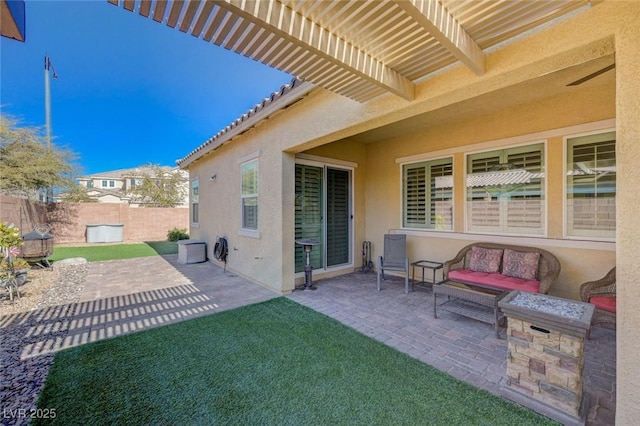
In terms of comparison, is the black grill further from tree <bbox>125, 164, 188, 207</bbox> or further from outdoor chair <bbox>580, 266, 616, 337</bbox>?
tree <bbox>125, 164, 188, 207</bbox>

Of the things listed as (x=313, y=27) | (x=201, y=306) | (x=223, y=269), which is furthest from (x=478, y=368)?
(x=223, y=269)

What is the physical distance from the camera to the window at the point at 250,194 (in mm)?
6597

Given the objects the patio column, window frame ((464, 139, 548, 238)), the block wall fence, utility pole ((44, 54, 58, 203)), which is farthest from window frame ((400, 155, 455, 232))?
utility pole ((44, 54, 58, 203))

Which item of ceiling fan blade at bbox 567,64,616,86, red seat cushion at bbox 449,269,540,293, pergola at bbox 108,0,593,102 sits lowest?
red seat cushion at bbox 449,269,540,293

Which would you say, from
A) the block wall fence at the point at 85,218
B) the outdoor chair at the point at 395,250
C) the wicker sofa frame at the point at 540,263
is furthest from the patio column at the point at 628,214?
the block wall fence at the point at 85,218

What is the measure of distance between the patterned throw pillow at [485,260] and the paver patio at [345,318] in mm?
1040

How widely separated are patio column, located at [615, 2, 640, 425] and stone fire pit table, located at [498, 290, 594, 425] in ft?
0.75

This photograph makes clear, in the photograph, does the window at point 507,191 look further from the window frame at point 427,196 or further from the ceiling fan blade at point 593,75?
the ceiling fan blade at point 593,75

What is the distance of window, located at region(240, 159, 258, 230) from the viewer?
6597 mm

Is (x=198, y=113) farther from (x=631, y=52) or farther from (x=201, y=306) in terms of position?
(x=631, y=52)

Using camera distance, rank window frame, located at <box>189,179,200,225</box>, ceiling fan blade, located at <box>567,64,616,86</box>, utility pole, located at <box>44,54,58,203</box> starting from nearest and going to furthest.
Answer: ceiling fan blade, located at <box>567,64,616,86</box> < window frame, located at <box>189,179,200,225</box> < utility pole, located at <box>44,54,58,203</box>

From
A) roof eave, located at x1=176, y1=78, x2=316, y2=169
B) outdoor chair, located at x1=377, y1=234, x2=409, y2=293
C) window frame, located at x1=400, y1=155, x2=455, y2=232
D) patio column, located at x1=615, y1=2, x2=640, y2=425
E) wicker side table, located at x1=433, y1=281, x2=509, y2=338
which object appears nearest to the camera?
patio column, located at x1=615, y1=2, x2=640, y2=425

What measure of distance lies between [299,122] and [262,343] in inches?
144

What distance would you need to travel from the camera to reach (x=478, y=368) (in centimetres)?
288
